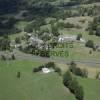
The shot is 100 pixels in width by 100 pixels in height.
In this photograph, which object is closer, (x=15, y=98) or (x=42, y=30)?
(x=15, y=98)

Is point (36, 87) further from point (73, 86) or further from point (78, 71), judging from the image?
point (78, 71)

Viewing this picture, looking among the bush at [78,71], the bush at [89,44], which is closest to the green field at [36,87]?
the bush at [78,71]

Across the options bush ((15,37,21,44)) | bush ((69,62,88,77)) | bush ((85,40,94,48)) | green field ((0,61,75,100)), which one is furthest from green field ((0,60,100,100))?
bush ((15,37,21,44))

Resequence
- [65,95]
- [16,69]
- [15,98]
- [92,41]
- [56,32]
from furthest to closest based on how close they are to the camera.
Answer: [56,32] → [92,41] → [16,69] → [65,95] → [15,98]

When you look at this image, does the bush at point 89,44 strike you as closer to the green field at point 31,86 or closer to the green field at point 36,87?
the green field at point 36,87

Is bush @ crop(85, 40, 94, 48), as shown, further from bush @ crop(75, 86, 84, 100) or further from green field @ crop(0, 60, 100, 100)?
bush @ crop(75, 86, 84, 100)

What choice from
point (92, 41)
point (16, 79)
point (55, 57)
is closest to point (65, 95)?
point (16, 79)

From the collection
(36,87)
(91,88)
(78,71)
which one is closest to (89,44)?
(78,71)

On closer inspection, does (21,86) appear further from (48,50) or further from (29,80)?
(48,50)
